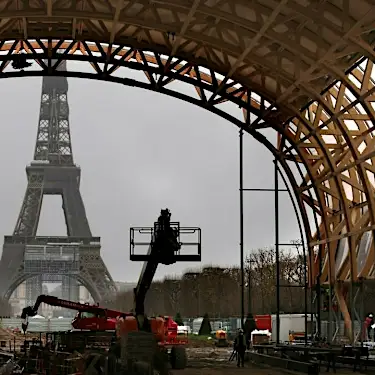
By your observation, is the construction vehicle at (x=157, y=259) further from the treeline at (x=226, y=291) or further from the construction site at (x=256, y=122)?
the treeline at (x=226, y=291)

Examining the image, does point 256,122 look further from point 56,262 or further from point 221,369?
point 56,262

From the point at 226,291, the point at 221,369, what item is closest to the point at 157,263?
the point at 221,369

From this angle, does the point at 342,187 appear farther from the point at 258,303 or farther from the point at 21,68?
the point at 258,303

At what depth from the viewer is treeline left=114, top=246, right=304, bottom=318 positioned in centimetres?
7662

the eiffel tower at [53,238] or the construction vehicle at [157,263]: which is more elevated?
the eiffel tower at [53,238]

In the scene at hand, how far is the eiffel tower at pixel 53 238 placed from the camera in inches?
4405

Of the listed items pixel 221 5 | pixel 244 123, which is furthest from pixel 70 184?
pixel 221 5

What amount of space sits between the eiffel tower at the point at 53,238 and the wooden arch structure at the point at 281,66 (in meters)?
68.7

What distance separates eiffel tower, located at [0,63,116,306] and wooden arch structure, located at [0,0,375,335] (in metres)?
68.7

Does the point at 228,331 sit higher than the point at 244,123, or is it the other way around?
the point at 244,123

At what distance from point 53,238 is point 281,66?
96.9 m

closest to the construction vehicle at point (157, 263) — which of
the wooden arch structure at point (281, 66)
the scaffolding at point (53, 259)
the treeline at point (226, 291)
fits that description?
the wooden arch structure at point (281, 66)

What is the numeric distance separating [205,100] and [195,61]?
2173mm

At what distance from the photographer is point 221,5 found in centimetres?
3034
